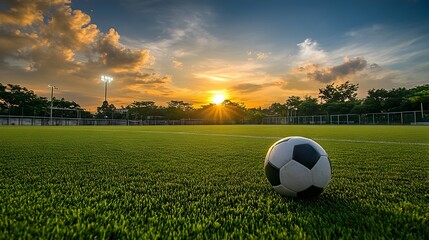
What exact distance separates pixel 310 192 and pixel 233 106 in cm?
9013

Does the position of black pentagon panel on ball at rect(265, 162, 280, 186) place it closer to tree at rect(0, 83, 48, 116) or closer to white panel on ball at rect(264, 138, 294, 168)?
white panel on ball at rect(264, 138, 294, 168)

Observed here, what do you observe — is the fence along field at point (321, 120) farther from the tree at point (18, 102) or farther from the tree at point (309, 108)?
the tree at point (309, 108)

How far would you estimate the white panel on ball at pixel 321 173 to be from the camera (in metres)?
1.62

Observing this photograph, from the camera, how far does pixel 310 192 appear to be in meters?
1.64

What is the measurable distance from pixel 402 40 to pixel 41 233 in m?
33.2

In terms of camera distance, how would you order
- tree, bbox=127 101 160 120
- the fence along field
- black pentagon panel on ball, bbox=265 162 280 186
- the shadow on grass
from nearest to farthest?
the shadow on grass, black pentagon panel on ball, bbox=265 162 280 186, the fence along field, tree, bbox=127 101 160 120

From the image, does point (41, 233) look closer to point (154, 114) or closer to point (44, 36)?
point (44, 36)

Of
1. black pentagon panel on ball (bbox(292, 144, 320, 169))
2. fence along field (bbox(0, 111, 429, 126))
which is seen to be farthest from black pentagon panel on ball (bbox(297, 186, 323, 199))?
fence along field (bbox(0, 111, 429, 126))

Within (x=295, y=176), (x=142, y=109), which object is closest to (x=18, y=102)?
(x=142, y=109)

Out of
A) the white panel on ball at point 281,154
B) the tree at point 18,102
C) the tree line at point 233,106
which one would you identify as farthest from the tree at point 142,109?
the white panel on ball at point 281,154

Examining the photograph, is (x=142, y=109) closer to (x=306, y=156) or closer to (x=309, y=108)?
(x=309, y=108)

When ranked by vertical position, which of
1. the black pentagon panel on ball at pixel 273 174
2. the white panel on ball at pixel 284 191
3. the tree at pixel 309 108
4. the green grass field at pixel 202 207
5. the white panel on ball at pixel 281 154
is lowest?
the green grass field at pixel 202 207

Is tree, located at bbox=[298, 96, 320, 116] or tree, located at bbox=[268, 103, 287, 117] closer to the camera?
tree, located at bbox=[298, 96, 320, 116]

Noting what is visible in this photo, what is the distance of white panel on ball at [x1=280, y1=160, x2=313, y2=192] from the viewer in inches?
63.2
